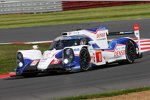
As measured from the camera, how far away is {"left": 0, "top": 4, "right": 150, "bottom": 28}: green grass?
35.6 meters

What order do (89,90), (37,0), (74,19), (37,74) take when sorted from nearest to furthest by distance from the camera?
(89,90) < (37,74) < (74,19) < (37,0)

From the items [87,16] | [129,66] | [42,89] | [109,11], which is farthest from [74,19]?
[42,89]

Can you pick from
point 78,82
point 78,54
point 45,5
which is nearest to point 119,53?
point 78,54

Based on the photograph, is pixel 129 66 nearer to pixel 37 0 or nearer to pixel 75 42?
pixel 75 42

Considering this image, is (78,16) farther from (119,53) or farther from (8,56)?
(119,53)

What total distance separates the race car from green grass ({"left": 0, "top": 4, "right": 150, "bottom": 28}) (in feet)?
57.0

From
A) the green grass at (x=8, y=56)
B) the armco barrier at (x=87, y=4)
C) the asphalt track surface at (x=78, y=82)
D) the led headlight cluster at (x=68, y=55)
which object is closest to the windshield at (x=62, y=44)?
the led headlight cluster at (x=68, y=55)

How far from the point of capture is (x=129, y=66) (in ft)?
53.2

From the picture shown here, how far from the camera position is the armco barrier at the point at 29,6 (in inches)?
1671

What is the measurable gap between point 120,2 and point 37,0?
22.8ft

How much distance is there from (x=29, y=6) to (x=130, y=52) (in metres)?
26.5

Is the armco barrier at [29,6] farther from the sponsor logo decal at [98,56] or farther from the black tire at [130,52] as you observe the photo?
the sponsor logo decal at [98,56]

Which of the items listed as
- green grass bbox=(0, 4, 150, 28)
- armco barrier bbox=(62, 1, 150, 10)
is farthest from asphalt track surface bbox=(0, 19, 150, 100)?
armco barrier bbox=(62, 1, 150, 10)

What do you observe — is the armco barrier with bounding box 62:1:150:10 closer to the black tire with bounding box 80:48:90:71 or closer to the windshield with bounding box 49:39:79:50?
the windshield with bounding box 49:39:79:50
